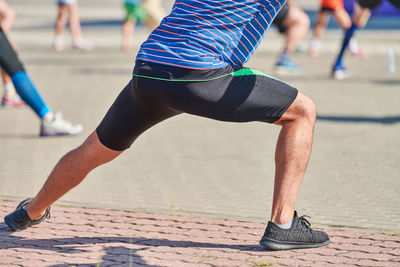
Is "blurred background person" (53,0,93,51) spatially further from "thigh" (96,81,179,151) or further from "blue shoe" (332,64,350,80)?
"thigh" (96,81,179,151)

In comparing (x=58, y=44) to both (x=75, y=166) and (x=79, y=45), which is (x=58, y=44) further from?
(x=75, y=166)

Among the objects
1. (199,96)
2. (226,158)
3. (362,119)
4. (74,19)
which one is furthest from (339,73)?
(199,96)

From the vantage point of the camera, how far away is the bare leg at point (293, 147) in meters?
3.92

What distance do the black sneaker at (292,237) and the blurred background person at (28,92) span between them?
3699 mm

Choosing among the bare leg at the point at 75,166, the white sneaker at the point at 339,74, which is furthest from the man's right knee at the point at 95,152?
the white sneaker at the point at 339,74

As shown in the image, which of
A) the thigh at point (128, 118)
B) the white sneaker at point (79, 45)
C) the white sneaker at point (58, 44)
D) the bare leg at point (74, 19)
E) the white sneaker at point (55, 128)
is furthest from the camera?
the white sneaker at point (79, 45)

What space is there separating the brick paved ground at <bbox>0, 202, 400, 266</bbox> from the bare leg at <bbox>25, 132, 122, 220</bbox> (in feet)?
0.97

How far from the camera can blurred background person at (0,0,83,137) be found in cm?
700

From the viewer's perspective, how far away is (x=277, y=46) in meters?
15.0

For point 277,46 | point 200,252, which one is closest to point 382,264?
point 200,252

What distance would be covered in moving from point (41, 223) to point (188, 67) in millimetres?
1672

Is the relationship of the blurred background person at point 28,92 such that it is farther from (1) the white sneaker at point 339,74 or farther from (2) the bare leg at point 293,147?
(1) the white sneaker at point 339,74

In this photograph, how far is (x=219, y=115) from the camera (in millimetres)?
3793

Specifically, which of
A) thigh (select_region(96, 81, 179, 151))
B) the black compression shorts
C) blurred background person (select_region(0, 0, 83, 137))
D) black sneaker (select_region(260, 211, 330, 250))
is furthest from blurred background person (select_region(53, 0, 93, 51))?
black sneaker (select_region(260, 211, 330, 250))
